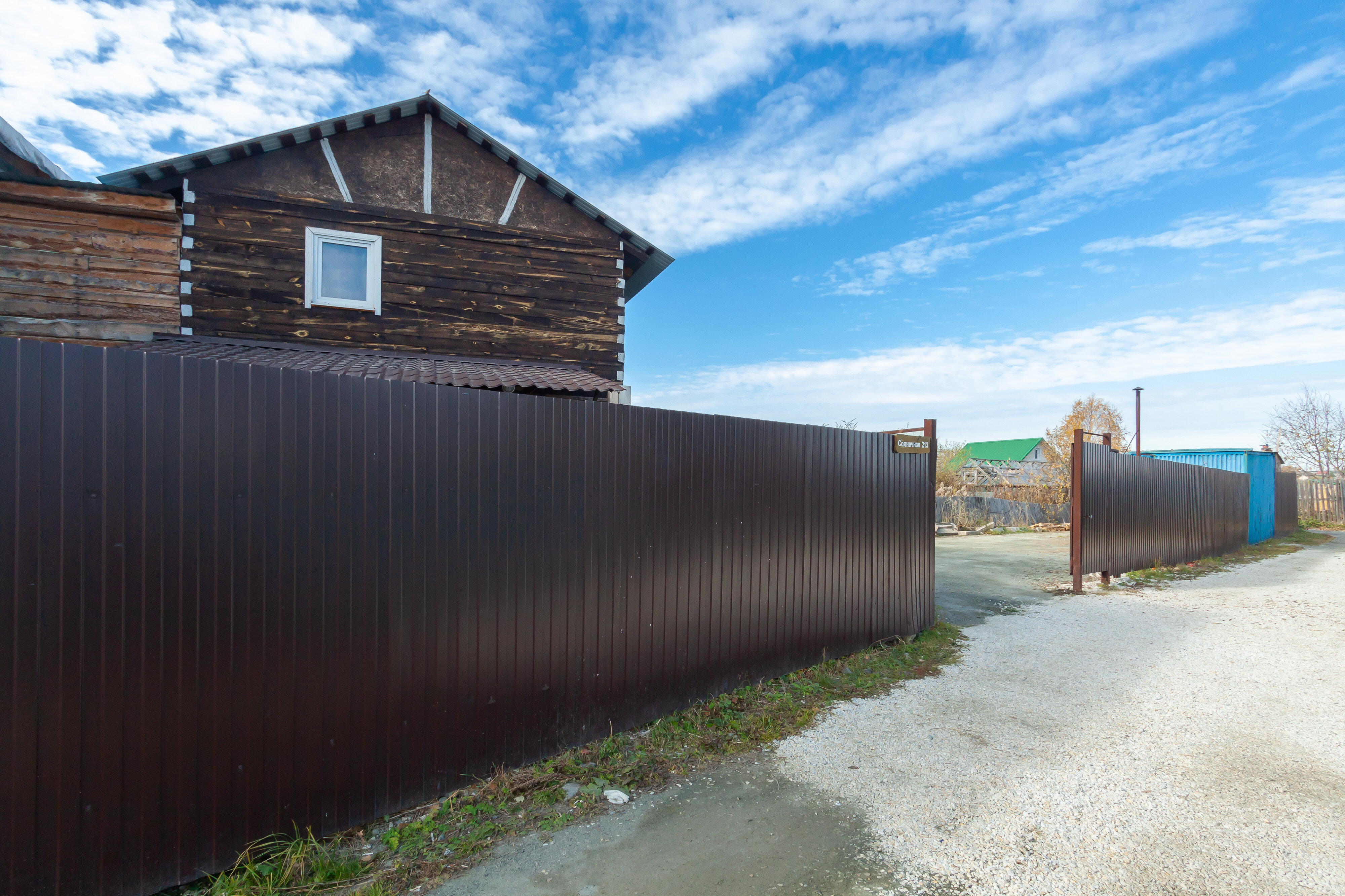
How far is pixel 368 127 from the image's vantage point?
8.10 meters

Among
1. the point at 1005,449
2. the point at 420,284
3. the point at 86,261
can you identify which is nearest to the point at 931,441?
the point at 420,284

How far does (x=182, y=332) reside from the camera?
24.0 feet

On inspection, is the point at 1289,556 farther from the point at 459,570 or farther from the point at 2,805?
the point at 2,805

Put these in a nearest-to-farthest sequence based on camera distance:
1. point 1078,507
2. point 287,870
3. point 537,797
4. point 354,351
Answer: point 287,870 → point 537,797 → point 354,351 → point 1078,507

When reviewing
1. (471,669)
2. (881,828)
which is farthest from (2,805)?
(881,828)

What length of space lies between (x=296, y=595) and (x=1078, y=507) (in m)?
9.84

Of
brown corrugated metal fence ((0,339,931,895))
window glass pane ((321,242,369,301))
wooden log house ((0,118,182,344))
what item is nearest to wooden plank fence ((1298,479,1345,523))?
brown corrugated metal fence ((0,339,931,895))

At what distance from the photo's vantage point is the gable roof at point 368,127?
23.6 feet

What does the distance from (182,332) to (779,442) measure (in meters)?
7.04

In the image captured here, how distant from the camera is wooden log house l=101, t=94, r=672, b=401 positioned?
7.38m

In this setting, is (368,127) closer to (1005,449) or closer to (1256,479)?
(1256,479)

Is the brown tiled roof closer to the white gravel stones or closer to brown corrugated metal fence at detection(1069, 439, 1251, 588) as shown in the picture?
the white gravel stones

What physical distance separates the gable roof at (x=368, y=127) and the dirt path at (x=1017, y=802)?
23.7ft

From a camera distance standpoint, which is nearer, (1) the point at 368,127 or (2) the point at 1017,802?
(2) the point at 1017,802
